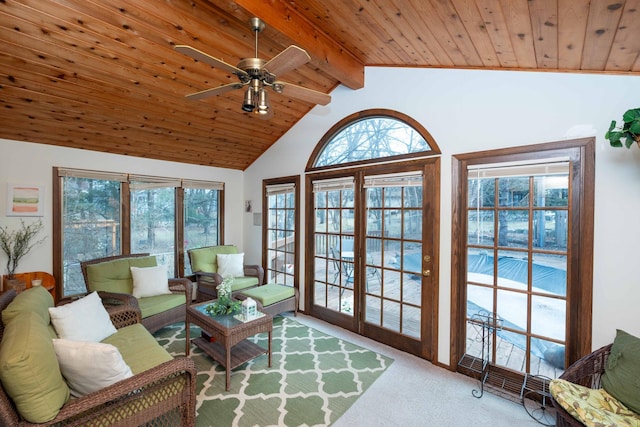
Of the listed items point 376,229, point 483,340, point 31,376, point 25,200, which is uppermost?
point 25,200

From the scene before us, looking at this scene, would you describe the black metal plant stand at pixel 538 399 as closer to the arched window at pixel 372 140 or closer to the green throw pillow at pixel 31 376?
the arched window at pixel 372 140

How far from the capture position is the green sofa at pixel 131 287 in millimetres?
3097

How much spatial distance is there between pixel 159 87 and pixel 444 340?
372 centimetres

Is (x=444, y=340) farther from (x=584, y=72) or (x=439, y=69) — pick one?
(x=439, y=69)

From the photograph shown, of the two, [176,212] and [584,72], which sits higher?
[584,72]

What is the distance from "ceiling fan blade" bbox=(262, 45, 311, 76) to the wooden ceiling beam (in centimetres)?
52

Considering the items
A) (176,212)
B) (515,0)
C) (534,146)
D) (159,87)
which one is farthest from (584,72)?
(176,212)

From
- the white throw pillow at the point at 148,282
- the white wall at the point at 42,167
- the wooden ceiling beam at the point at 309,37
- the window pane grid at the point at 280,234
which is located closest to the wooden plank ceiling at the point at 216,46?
the wooden ceiling beam at the point at 309,37

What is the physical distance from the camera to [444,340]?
2736 mm

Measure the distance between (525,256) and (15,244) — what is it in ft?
16.6

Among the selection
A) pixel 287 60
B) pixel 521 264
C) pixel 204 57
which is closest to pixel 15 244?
A: pixel 204 57

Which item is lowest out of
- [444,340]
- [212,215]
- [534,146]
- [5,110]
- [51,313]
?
[444,340]

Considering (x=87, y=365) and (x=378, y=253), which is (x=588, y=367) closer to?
(x=378, y=253)

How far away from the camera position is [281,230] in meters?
4.48
